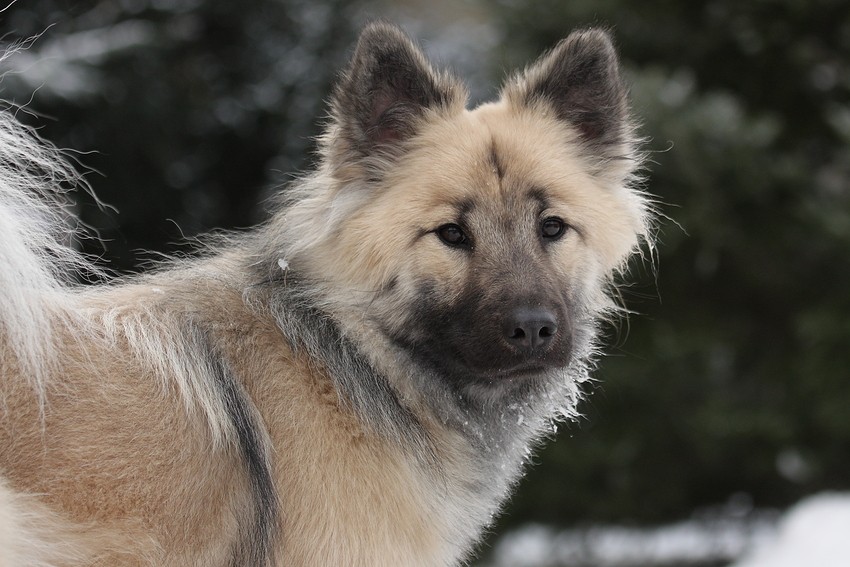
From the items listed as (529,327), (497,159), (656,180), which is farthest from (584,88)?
(656,180)

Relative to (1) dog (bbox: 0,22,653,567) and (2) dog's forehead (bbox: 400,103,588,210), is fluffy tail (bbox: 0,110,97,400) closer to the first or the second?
(1) dog (bbox: 0,22,653,567)

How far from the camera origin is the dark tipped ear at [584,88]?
288cm

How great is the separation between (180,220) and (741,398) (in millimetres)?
4422

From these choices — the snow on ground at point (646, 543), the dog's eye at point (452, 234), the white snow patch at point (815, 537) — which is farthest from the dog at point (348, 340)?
the snow on ground at point (646, 543)

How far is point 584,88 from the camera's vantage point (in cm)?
299

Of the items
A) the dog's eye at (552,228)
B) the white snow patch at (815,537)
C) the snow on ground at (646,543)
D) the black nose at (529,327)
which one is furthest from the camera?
the snow on ground at (646,543)

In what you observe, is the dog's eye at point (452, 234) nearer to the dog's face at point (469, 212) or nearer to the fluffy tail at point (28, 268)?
the dog's face at point (469, 212)

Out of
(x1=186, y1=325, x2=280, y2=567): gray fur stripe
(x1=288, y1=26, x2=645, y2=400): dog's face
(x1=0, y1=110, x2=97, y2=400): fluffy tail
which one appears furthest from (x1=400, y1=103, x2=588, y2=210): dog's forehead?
(x1=0, y1=110, x2=97, y2=400): fluffy tail

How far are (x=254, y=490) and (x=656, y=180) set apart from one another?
146 inches

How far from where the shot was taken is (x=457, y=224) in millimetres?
2609

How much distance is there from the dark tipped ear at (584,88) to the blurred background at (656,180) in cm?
194

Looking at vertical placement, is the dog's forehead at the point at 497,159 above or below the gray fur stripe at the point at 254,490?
above

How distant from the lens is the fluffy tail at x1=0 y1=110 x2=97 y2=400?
7.20 feet

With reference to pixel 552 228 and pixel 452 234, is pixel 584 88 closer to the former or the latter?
pixel 552 228
